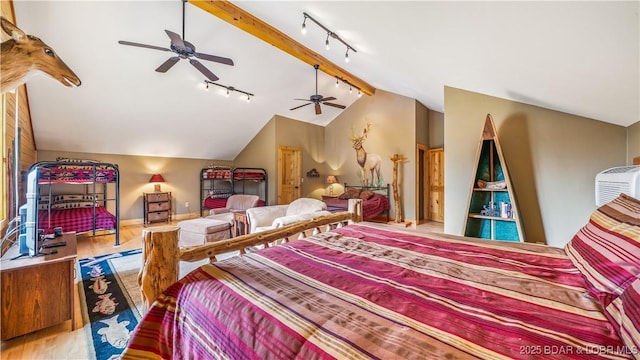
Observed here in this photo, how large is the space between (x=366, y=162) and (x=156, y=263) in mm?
6266

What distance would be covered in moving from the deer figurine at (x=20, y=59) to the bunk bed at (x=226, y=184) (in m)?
5.21

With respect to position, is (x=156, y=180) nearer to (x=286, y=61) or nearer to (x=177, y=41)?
(x=286, y=61)

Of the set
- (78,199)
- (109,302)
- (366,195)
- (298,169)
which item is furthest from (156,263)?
(298,169)

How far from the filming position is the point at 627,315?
0.70 meters

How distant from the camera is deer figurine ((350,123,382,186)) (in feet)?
22.4

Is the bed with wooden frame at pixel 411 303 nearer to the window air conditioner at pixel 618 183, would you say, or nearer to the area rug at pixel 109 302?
the window air conditioner at pixel 618 183

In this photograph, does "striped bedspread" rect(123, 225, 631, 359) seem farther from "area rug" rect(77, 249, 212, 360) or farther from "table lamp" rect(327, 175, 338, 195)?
"table lamp" rect(327, 175, 338, 195)

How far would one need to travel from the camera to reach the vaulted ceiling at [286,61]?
161cm

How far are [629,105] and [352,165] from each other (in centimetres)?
557

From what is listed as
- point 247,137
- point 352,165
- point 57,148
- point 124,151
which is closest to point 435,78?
point 352,165

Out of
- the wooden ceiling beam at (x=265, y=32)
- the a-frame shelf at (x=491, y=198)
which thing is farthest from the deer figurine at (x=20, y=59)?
the a-frame shelf at (x=491, y=198)

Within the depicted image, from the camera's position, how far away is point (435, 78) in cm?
359

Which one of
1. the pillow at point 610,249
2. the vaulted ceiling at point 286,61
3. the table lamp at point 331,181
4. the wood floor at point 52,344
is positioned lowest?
the wood floor at point 52,344

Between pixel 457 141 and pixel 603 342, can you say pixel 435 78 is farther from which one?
pixel 603 342
